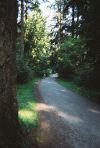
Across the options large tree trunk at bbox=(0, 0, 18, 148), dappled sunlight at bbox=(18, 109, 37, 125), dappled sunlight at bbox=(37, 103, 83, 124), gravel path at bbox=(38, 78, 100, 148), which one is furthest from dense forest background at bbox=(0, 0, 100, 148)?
dappled sunlight at bbox=(37, 103, 83, 124)

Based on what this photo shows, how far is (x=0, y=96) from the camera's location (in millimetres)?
6062

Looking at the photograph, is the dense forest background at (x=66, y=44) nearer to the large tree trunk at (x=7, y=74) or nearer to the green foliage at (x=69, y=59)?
the green foliage at (x=69, y=59)

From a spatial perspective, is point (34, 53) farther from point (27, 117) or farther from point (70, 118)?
point (27, 117)

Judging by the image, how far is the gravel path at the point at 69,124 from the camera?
724 centimetres

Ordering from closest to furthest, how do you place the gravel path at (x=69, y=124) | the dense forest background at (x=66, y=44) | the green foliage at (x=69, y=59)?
the gravel path at (x=69, y=124) < the dense forest background at (x=66, y=44) < the green foliage at (x=69, y=59)

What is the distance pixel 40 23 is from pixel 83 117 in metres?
30.4

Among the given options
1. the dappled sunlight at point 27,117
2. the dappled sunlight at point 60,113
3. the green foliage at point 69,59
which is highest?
the green foliage at point 69,59

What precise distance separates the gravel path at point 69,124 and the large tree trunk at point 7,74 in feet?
3.78

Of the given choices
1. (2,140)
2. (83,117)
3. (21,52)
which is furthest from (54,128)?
(21,52)

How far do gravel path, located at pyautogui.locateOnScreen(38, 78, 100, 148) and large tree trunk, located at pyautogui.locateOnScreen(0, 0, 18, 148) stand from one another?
115 cm

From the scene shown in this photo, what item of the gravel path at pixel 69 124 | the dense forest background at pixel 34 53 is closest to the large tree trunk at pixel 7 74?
the dense forest background at pixel 34 53

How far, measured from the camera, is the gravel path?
724cm

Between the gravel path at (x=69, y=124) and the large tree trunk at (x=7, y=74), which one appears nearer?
the large tree trunk at (x=7, y=74)

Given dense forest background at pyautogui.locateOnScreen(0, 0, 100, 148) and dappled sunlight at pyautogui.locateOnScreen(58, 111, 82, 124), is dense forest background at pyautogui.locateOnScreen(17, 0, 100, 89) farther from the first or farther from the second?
dappled sunlight at pyautogui.locateOnScreen(58, 111, 82, 124)
